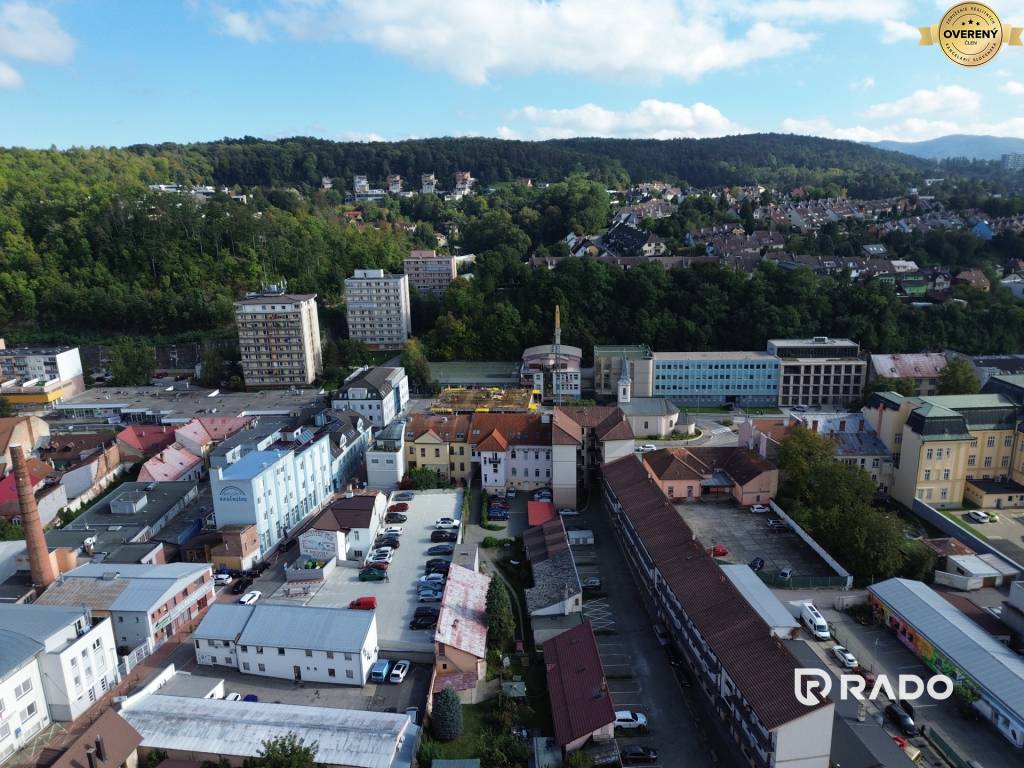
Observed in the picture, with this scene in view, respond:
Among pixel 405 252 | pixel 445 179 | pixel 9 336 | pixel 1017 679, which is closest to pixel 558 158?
pixel 445 179

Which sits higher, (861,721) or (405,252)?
(405,252)

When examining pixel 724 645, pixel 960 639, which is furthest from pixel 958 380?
pixel 724 645

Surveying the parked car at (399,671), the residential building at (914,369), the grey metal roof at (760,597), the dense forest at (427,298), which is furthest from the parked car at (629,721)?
the dense forest at (427,298)

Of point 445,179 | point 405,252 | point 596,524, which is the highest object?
point 445,179

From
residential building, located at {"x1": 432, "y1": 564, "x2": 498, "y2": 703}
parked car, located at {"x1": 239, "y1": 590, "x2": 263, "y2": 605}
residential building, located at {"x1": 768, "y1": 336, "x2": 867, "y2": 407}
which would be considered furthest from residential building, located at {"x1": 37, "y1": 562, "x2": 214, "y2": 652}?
residential building, located at {"x1": 768, "y1": 336, "x2": 867, "y2": 407}

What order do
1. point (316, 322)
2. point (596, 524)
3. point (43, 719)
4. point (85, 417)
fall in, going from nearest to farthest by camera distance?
point (43, 719)
point (596, 524)
point (85, 417)
point (316, 322)

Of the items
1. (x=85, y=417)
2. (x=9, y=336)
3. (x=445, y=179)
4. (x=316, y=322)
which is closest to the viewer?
(x=85, y=417)

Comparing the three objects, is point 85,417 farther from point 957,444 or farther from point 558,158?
point 558,158

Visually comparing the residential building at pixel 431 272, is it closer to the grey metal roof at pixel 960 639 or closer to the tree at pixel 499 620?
the tree at pixel 499 620
